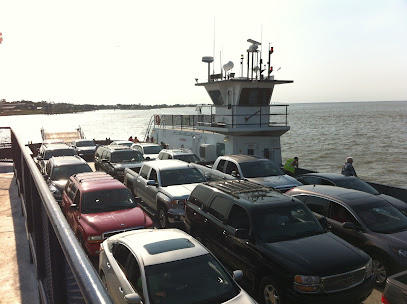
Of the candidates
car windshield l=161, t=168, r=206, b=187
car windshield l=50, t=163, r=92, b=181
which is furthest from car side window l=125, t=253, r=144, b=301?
car windshield l=50, t=163, r=92, b=181

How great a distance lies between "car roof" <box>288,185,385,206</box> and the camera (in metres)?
8.13

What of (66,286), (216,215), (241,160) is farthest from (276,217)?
(241,160)

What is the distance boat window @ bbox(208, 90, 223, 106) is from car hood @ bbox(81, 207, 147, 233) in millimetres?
14266

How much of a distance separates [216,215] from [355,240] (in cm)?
296

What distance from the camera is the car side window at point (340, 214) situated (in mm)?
7906

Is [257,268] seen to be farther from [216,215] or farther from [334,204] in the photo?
[334,204]

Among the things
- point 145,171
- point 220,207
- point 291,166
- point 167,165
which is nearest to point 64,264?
point 220,207

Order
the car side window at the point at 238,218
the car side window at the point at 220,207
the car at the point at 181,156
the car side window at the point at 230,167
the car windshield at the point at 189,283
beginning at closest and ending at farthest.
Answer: the car windshield at the point at 189,283, the car side window at the point at 238,218, the car side window at the point at 220,207, the car side window at the point at 230,167, the car at the point at 181,156

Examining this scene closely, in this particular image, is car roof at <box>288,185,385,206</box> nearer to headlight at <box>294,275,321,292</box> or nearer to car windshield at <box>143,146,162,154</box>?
headlight at <box>294,275,321,292</box>

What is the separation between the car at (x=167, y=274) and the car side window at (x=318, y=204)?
402 cm

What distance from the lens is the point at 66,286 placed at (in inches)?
88.7

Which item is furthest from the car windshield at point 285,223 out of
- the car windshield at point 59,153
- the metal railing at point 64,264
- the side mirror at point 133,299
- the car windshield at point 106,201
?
the car windshield at point 59,153

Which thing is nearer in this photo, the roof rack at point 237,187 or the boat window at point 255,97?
the roof rack at point 237,187

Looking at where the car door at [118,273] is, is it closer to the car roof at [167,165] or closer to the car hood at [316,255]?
the car hood at [316,255]
